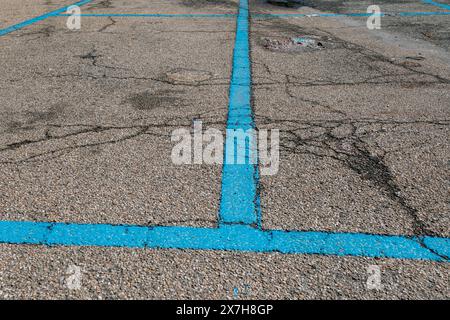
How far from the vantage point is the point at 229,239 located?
2.71 metres

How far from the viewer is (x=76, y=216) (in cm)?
290

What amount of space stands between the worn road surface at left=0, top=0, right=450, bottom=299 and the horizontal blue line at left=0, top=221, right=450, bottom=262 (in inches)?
0.4

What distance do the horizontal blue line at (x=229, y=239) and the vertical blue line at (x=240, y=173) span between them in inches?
6.4

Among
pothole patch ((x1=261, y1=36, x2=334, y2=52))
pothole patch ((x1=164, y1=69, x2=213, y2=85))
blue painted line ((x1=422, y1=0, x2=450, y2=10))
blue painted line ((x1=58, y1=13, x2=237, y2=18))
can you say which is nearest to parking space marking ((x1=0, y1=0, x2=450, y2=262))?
pothole patch ((x1=164, y1=69, x2=213, y2=85))

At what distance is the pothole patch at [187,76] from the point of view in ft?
18.4

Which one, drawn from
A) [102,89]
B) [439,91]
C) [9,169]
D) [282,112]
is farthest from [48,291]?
[439,91]

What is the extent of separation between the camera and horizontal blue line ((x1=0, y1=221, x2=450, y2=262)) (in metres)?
2.61

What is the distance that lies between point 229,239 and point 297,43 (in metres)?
5.58

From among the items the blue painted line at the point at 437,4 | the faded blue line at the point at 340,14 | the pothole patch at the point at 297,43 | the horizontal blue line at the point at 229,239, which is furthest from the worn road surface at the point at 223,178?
the blue painted line at the point at 437,4

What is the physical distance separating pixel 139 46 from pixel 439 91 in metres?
4.83

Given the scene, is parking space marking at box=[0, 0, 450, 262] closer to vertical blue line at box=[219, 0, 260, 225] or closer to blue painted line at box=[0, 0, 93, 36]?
vertical blue line at box=[219, 0, 260, 225]

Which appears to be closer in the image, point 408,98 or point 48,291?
point 48,291

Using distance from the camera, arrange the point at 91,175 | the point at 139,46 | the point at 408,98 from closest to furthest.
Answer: the point at 91,175
the point at 408,98
the point at 139,46

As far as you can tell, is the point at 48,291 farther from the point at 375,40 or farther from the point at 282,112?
the point at 375,40
